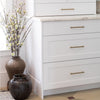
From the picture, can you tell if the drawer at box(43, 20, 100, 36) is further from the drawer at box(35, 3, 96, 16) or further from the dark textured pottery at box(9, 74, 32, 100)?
the dark textured pottery at box(9, 74, 32, 100)

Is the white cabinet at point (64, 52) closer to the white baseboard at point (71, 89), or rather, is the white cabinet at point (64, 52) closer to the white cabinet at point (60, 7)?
the white baseboard at point (71, 89)

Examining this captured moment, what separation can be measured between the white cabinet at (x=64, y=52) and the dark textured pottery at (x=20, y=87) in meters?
0.16

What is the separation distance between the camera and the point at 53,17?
3184 millimetres

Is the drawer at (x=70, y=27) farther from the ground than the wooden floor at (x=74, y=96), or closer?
farther from the ground

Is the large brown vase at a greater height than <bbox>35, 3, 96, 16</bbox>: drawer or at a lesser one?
lesser

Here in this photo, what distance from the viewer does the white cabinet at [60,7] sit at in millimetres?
3268

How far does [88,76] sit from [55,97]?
0.47 meters

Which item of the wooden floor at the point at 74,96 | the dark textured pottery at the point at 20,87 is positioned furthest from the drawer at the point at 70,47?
the wooden floor at the point at 74,96

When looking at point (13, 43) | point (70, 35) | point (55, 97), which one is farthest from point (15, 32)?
point (55, 97)

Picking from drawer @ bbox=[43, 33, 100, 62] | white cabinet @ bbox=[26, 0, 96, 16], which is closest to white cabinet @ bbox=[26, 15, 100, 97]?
drawer @ bbox=[43, 33, 100, 62]

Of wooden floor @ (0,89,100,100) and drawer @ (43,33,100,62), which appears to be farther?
wooden floor @ (0,89,100,100)

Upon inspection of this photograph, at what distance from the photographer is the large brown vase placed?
3.30 meters

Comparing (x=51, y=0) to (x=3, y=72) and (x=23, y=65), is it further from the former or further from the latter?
(x=3, y=72)

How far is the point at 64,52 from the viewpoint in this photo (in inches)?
126
